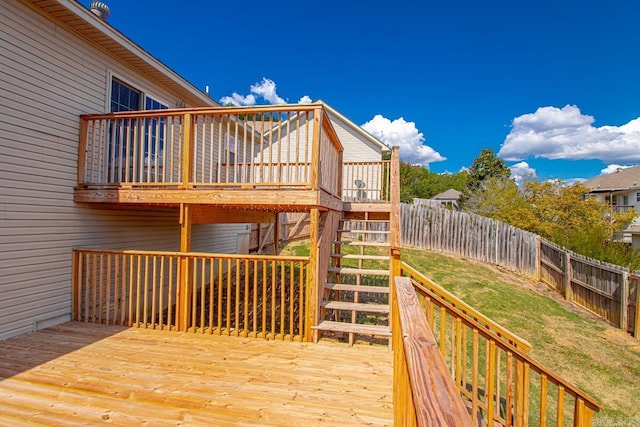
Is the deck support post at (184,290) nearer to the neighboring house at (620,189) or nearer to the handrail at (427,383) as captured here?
the handrail at (427,383)

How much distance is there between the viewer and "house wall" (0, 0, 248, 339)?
4105mm

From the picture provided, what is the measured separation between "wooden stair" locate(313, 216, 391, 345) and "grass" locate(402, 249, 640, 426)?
91.1 inches

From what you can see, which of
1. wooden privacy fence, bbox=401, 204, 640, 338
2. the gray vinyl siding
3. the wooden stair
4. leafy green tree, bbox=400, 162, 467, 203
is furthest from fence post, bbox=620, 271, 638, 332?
leafy green tree, bbox=400, 162, 467, 203

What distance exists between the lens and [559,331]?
6859 mm

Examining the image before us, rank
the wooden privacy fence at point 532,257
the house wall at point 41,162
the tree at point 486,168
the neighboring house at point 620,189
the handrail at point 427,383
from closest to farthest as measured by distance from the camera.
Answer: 1. the handrail at point 427,383
2. the house wall at point 41,162
3. the wooden privacy fence at point 532,257
4. the neighboring house at point 620,189
5. the tree at point 486,168

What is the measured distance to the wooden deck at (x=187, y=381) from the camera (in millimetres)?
2562

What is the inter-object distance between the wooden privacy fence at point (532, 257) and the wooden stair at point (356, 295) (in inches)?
75.4

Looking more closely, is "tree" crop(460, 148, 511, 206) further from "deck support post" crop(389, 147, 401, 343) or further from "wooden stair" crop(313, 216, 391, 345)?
"deck support post" crop(389, 147, 401, 343)

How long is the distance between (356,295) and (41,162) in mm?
5166

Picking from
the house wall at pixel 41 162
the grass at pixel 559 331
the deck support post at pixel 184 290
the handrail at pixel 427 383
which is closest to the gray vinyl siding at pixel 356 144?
the grass at pixel 559 331

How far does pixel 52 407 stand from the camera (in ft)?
8.60

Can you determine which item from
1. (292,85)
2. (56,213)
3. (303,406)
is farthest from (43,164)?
(292,85)

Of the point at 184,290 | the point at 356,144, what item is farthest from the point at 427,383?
the point at 356,144

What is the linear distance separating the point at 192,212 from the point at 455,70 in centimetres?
2605
